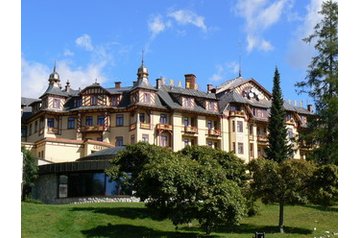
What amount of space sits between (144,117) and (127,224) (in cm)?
2542

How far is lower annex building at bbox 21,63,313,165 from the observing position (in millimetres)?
45281

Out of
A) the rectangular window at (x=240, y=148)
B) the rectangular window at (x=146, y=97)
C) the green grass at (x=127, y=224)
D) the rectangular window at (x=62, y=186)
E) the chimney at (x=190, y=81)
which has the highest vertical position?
the chimney at (x=190, y=81)

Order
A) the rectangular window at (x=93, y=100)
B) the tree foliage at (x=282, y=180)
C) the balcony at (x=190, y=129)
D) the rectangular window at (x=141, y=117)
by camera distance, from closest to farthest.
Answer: the tree foliage at (x=282, y=180)
the rectangular window at (x=141, y=117)
the rectangular window at (x=93, y=100)
the balcony at (x=190, y=129)

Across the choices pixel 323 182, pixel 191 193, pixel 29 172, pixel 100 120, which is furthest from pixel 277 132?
pixel 191 193

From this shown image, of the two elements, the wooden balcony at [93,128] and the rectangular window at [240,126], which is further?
the rectangular window at [240,126]

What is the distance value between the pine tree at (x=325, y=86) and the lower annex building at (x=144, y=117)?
15860 millimetres

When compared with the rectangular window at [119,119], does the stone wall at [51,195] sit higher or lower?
lower

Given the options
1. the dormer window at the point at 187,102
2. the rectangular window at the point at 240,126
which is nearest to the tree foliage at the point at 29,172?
the dormer window at the point at 187,102

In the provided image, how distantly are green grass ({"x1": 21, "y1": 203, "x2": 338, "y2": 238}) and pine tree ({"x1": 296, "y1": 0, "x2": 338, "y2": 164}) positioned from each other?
4.25 metres

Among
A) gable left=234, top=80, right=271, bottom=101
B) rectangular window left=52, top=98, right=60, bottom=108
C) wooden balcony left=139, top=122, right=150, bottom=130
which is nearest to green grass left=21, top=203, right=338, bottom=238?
wooden balcony left=139, top=122, right=150, bottom=130

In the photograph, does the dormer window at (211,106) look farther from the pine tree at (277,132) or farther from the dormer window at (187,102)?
the pine tree at (277,132)

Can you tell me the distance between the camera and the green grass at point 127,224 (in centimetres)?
1853
